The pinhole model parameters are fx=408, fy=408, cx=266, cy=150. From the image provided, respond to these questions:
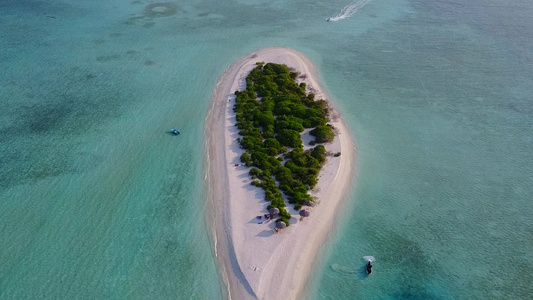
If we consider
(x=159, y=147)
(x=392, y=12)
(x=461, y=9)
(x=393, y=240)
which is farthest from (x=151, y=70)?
(x=461, y=9)

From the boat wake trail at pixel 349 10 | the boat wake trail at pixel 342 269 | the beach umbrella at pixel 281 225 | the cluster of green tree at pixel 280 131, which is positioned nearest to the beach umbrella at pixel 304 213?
the cluster of green tree at pixel 280 131

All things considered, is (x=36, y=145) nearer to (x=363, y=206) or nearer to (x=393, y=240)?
(x=363, y=206)

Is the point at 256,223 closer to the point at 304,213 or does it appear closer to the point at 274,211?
the point at 274,211

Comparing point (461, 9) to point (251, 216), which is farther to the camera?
point (461, 9)

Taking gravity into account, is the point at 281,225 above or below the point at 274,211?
below

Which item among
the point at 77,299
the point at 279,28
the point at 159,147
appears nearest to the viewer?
the point at 77,299

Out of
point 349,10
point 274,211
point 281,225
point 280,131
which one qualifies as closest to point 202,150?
point 280,131

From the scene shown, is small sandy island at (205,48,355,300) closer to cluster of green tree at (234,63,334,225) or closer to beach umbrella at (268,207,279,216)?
beach umbrella at (268,207,279,216)
